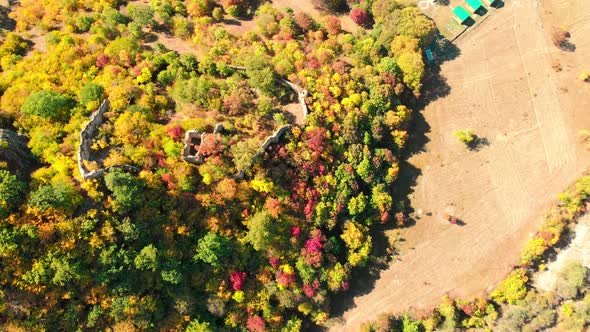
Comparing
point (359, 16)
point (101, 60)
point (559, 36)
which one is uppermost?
point (559, 36)

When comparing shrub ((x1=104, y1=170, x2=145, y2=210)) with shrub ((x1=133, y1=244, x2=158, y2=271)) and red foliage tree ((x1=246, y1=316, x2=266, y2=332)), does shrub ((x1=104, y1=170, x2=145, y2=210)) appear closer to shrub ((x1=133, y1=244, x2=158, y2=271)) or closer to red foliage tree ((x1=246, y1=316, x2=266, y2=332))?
shrub ((x1=133, y1=244, x2=158, y2=271))

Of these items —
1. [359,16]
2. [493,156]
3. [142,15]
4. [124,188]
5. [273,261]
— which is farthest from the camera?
[359,16]

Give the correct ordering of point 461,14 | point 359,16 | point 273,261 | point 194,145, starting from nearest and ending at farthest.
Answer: point 194,145
point 273,261
point 359,16
point 461,14

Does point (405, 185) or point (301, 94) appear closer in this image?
point (301, 94)

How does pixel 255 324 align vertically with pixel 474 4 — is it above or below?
below

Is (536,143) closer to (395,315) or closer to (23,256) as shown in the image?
(395,315)

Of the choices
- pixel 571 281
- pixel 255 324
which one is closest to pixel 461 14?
pixel 571 281

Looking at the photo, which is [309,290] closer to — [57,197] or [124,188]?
[124,188]

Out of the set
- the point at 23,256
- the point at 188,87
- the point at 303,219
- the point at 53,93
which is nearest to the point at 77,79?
the point at 53,93
